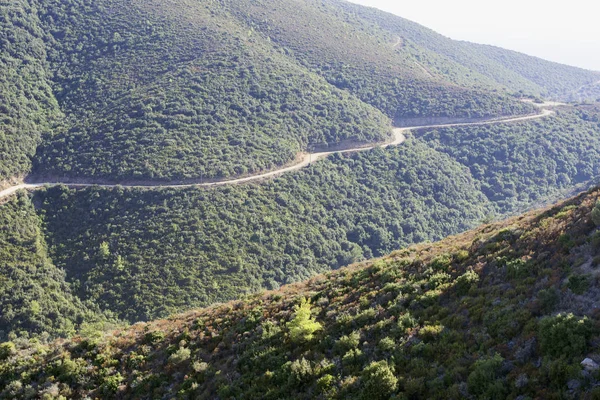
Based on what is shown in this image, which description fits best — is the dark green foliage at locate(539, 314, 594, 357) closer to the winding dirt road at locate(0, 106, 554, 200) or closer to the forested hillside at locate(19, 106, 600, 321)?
the forested hillside at locate(19, 106, 600, 321)

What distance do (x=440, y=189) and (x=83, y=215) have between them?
46789 millimetres

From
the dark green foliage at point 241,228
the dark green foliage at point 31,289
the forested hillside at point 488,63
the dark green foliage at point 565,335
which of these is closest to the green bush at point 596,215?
the dark green foliage at point 565,335

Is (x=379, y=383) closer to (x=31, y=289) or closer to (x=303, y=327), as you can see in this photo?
(x=303, y=327)

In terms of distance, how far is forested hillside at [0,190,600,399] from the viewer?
34.2 feet

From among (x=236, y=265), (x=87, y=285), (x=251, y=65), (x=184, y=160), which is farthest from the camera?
(x=251, y=65)

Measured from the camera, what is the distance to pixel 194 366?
16047mm

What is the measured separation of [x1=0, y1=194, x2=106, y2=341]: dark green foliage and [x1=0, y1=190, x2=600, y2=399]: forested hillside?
18.1 metres

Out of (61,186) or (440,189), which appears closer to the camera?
(61,186)

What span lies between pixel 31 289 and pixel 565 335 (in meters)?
41.1

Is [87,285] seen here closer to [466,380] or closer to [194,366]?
[194,366]

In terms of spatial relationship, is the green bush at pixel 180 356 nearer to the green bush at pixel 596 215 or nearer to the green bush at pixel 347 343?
the green bush at pixel 347 343

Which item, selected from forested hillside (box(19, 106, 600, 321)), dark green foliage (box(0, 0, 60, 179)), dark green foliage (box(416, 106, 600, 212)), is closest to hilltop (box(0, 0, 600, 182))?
dark green foliage (box(0, 0, 60, 179))

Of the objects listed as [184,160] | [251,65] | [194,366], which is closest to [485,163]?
[251,65]

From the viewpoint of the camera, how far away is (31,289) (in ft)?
128
